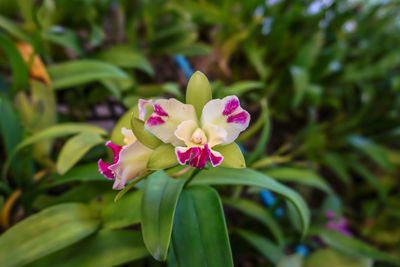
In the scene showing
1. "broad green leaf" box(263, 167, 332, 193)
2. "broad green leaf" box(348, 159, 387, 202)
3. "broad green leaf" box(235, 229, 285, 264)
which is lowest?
"broad green leaf" box(348, 159, 387, 202)

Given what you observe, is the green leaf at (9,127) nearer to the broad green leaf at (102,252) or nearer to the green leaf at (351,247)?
the broad green leaf at (102,252)

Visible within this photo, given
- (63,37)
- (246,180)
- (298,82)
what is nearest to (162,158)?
(246,180)

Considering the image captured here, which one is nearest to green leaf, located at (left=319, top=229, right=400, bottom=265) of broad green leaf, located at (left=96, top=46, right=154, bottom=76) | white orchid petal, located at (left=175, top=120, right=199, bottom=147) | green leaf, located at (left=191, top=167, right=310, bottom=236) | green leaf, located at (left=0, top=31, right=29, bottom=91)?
green leaf, located at (left=191, top=167, right=310, bottom=236)

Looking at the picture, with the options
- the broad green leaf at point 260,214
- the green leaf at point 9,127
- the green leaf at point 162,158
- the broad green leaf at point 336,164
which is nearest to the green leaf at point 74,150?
the green leaf at point 9,127

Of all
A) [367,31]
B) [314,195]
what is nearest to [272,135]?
[314,195]

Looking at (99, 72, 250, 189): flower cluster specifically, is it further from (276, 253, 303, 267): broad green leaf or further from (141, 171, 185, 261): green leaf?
(276, 253, 303, 267): broad green leaf

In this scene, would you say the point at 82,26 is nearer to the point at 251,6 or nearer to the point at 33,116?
the point at 33,116

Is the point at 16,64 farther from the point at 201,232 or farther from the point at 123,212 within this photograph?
the point at 201,232
